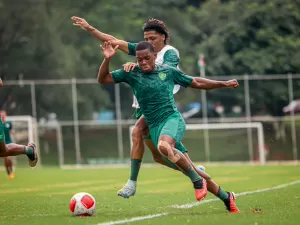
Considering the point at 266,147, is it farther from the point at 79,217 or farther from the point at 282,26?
the point at 79,217

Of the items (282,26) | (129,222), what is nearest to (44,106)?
(282,26)

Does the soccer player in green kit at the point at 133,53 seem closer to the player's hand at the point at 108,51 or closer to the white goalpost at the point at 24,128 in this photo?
the player's hand at the point at 108,51

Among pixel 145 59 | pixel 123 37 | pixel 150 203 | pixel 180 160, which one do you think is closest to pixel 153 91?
pixel 145 59

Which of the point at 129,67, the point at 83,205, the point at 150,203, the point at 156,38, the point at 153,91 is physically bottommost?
the point at 150,203

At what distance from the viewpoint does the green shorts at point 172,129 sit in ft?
34.0

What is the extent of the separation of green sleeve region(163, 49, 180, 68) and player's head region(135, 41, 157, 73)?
0.73 meters

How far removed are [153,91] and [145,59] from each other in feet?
1.34

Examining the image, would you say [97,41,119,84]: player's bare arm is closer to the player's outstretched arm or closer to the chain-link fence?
the player's outstretched arm

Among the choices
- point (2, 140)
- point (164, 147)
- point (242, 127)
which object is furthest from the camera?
point (242, 127)

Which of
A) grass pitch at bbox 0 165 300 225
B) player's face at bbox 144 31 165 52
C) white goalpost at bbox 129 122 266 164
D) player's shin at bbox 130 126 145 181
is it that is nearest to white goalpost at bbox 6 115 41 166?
white goalpost at bbox 129 122 266 164

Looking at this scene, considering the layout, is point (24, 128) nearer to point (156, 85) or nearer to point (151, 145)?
point (151, 145)

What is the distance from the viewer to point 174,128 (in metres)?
10.4

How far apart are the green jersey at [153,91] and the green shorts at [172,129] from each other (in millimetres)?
63

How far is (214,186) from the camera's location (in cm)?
1048
